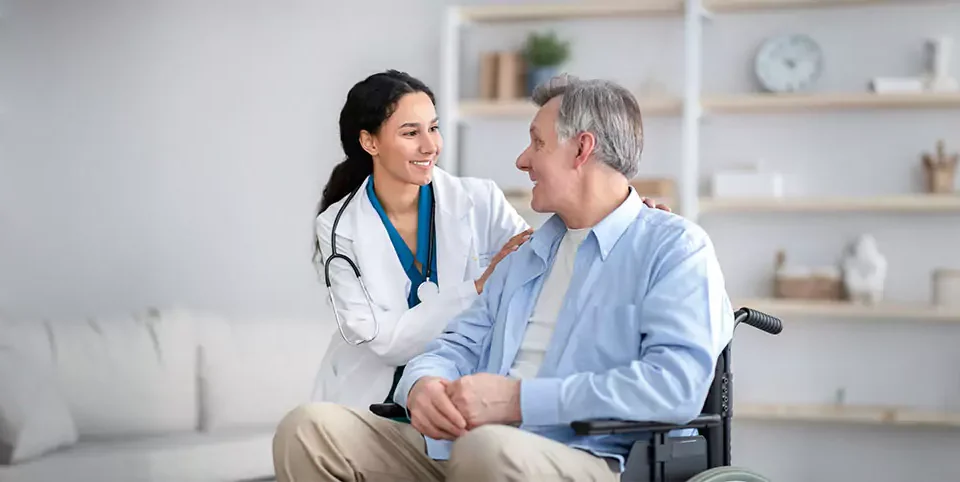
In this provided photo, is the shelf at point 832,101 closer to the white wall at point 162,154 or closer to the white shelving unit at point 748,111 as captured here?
the white shelving unit at point 748,111

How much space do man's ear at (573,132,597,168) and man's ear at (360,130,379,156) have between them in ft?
2.29

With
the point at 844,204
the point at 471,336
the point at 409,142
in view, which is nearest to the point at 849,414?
the point at 844,204

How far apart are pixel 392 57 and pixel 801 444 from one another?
6.77 feet

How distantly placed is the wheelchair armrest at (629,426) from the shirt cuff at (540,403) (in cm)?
11

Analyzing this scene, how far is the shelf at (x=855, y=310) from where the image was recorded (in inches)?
148

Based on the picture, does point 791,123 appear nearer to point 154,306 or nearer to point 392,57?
point 392,57

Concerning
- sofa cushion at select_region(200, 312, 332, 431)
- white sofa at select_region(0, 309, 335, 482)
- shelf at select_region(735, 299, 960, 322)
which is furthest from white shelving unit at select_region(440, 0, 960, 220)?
white sofa at select_region(0, 309, 335, 482)

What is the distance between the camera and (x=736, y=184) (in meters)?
3.98

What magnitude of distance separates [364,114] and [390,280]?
0.37 metres

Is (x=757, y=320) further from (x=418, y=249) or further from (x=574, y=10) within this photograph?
(x=574, y=10)

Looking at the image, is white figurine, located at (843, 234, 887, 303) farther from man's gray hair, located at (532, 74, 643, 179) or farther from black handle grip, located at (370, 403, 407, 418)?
black handle grip, located at (370, 403, 407, 418)

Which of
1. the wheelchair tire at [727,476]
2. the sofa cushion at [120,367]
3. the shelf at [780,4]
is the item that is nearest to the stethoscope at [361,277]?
the wheelchair tire at [727,476]

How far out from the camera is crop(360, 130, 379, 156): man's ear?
2.55 metres

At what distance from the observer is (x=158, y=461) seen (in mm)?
3465
